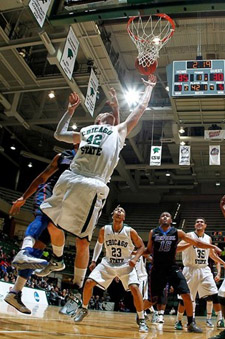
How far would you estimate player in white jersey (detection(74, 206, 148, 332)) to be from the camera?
4.93m

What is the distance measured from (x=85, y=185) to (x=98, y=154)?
35 centimetres

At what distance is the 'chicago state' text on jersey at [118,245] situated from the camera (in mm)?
5346

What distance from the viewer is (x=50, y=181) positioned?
452 centimetres

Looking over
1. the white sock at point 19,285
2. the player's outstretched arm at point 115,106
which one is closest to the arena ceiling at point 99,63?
the player's outstretched arm at point 115,106

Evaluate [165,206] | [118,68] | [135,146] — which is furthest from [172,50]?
[165,206]

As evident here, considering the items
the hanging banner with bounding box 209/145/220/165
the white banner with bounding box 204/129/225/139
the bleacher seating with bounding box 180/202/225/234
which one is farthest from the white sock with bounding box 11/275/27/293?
the bleacher seating with bounding box 180/202/225/234

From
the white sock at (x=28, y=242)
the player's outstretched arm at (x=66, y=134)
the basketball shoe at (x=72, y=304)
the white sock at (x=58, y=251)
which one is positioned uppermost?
the player's outstretched arm at (x=66, y=134)

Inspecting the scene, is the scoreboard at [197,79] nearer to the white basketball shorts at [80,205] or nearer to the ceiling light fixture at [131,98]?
the ceiling light fixture at [131,98]

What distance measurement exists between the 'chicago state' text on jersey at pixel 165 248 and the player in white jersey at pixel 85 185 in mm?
2152

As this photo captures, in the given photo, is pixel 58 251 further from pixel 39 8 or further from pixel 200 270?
pixel 39 8

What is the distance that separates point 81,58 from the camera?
14.7 m

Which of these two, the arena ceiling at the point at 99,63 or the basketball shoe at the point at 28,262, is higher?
the arena ceiling at the point at 99,63

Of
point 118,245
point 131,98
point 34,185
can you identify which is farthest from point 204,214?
point 34,185

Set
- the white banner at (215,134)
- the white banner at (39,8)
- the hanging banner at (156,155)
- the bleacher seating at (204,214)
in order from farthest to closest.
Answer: the bleacher seating at (204,214), the hanging banner at (156,155), the white banner at (215,134), the white banner at (39,8)
